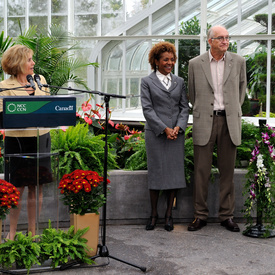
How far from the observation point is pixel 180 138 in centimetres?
680

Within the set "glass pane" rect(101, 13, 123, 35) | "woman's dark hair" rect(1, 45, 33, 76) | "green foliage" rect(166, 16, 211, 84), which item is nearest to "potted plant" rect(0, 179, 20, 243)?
"woman's dark hair" rect(1, 45, 33, 76)

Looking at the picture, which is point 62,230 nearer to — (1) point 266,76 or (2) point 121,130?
(2) point 121,130

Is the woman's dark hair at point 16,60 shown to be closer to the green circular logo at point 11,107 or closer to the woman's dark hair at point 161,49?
the green circular logo at point 11,107

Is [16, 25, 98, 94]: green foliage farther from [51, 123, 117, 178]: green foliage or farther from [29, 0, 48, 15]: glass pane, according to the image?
[51, 123, 117, 178]: green foliage

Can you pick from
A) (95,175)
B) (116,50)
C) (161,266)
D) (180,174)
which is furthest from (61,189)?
(116,50)

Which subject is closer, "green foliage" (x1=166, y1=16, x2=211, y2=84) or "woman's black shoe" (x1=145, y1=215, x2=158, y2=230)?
"woman's black shoe" (x1=145, y1=215, x2=158, y2=230)

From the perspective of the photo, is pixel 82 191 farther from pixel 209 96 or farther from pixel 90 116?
pixel 90 116

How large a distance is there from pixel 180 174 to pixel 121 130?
72.8 inches

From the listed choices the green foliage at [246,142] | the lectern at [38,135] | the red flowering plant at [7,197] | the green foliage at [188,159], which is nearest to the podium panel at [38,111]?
the lectern at [38,135]

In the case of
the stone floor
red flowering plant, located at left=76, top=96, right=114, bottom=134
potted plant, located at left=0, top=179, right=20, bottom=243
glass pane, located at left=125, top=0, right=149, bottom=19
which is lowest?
the stone floor

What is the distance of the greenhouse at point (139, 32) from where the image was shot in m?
8.34

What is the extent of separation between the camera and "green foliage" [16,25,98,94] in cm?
851

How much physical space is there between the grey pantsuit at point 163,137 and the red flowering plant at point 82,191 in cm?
119

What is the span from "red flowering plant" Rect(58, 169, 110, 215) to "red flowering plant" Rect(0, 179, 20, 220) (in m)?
0.45
